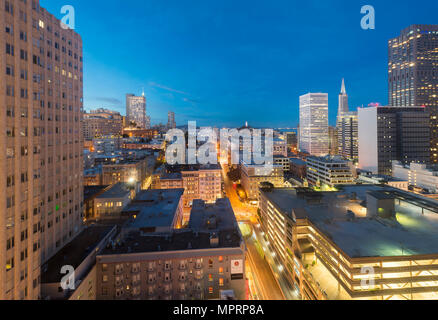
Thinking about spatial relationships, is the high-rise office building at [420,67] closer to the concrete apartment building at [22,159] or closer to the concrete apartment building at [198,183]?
the concrete apartment building at [198,183]

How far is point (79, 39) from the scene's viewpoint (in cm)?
3041

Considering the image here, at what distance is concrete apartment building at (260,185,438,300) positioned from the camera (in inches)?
725

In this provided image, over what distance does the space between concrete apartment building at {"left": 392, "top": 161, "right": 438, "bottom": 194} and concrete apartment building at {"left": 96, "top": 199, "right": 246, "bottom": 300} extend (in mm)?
61238

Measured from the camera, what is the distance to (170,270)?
23453mm

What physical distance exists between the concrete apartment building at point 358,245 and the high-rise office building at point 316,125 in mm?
107965

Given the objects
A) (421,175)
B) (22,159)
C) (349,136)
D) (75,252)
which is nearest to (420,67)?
(349,136)

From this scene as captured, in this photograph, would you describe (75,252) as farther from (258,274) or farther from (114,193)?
(258,274)

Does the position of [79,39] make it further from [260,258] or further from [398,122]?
[398,122]

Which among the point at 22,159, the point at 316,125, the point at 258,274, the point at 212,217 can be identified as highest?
the point at 316,125

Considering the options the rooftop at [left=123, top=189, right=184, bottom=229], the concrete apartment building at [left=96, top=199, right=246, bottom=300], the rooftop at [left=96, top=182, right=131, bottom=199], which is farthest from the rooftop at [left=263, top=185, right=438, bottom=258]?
the rooftop at [left=96, top=182, right=131, bottom=199]

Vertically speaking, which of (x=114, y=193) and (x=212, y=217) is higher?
(x=114, y=193)

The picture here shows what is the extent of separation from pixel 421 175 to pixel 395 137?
2299cm
